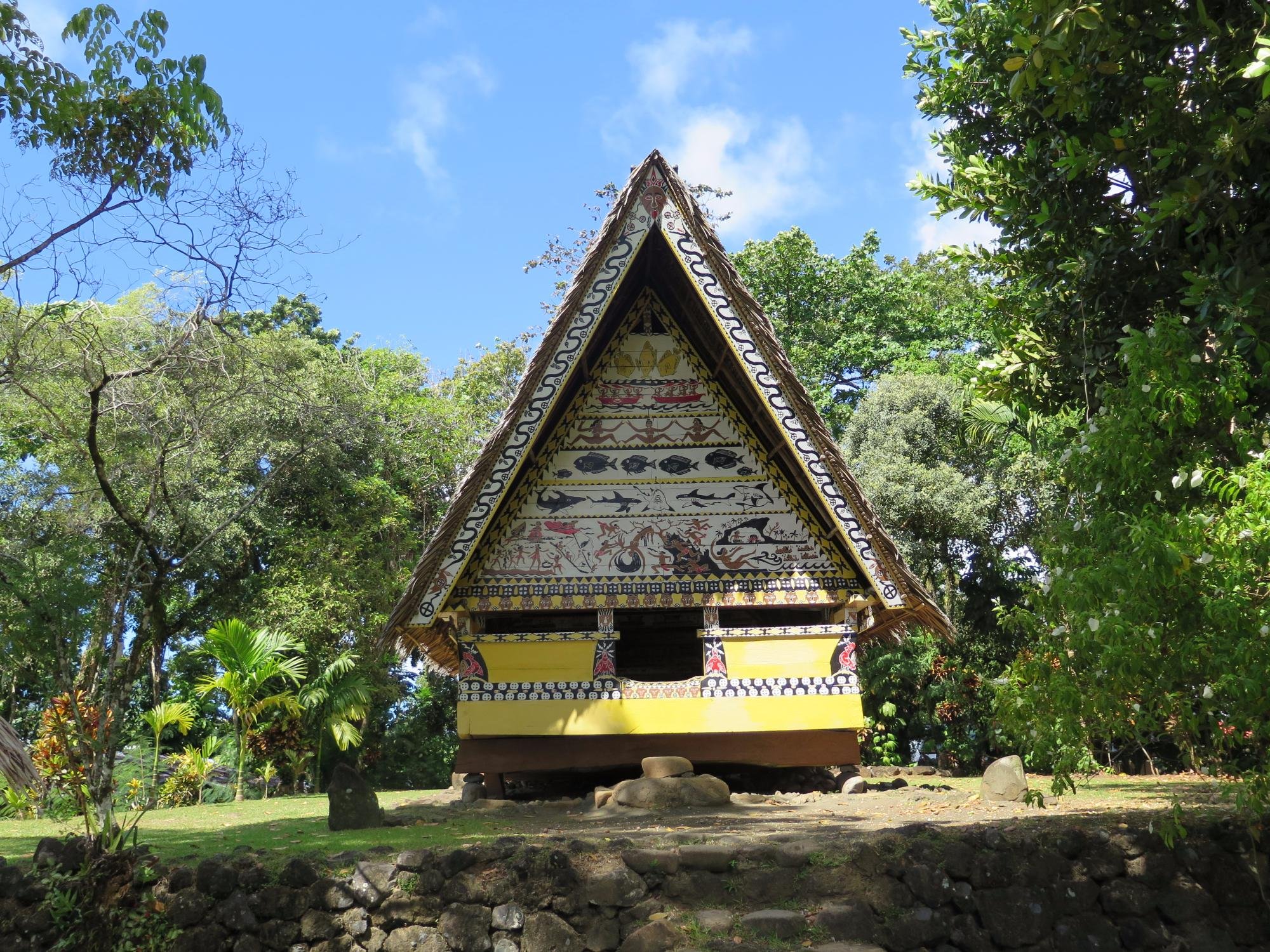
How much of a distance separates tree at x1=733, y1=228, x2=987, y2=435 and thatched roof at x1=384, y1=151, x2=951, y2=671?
15.6 meters

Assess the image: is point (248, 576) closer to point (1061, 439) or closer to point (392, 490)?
point (392, 490)

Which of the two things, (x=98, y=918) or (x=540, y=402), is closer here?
(x=98, y=918)

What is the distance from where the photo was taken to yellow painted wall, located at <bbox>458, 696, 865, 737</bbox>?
33.6ft

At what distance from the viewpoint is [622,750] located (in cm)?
1045

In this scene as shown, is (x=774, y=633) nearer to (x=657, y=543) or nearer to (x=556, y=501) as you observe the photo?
(x=657, y=543)

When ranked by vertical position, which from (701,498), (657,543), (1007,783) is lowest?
(1007,783)

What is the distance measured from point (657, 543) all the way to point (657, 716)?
1775 mm

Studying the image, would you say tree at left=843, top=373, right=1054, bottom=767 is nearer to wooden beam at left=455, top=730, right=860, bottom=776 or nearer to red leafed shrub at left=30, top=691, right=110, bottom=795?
wooden beam at left=455, top=730, right=860, bottom=776

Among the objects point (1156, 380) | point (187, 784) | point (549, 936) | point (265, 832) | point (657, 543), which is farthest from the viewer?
point (187, 784)

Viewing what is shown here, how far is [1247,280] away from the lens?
5.68 metres

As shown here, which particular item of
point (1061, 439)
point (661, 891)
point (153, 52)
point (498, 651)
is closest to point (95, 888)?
point (661, 891)

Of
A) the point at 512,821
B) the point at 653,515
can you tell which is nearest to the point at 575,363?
the point at 653,515

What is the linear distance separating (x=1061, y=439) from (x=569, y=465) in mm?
5098

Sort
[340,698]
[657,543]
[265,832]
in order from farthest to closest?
[340,698] → [657,543] → [265,832]
